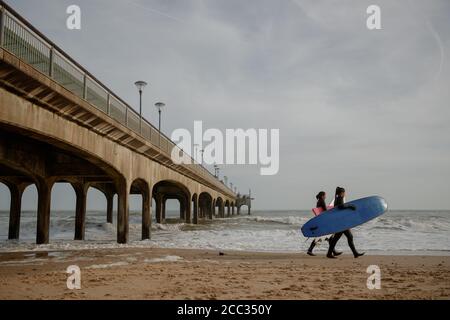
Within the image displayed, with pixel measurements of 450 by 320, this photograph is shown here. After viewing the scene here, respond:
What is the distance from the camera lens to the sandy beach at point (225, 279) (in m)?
5.62

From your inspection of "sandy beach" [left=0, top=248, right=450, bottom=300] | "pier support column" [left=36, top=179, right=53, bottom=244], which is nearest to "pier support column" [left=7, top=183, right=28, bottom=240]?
"pier support column" [left=36, top=179, right=53, bottom=244]

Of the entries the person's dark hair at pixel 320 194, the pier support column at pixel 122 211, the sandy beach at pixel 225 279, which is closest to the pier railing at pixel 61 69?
the pier support column at pixel 122 211

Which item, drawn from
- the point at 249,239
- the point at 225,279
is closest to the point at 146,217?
the point at 249,239

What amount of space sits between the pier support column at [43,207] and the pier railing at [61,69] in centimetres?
452

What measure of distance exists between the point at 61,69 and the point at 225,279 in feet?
24.7

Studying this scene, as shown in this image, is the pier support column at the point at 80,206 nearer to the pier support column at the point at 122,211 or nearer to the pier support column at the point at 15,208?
the pier support column at the point at 15,208

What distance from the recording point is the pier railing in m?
8.27

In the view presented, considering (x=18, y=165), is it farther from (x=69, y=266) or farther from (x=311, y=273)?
(x=311, y=273)

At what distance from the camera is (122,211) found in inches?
607

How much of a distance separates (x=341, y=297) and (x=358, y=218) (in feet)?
19.2

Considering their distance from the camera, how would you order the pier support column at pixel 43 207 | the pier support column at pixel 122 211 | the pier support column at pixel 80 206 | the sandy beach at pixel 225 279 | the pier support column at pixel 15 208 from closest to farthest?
the sandy beach at pixel 225 279, the pier support column at pixel 122 211, the pier support column at pixel 43 207, the pier support column at pixel 80 206, the pier support column at pixel 15 208

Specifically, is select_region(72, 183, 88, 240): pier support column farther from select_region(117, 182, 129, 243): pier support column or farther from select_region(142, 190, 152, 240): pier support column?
select_region(117, 182, 129, 243): pier support column

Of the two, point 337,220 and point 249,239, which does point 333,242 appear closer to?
point 337,220
